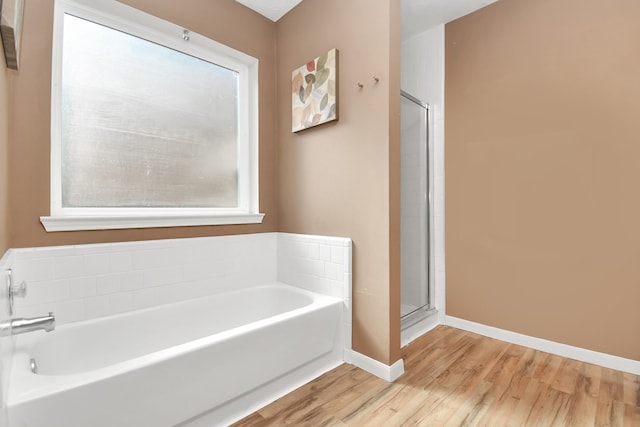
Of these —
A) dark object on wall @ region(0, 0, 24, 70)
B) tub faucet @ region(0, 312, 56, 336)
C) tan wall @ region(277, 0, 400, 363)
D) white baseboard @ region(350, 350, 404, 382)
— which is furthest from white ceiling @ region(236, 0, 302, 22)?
white baseboard @ region(350, 350, 404, 382)

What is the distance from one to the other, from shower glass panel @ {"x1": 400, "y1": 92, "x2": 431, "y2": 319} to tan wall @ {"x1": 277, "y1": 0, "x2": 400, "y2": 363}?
0.82 meters

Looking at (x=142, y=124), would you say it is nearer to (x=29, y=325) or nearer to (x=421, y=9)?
(x=29, y=325)

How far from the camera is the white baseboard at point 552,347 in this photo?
1871 millimetres

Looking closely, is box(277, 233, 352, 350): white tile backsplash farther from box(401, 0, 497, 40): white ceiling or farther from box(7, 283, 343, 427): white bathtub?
box(401, 0, 497, 40): white ceiling

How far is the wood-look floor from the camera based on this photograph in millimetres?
1464

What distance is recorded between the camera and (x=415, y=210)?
2.72 m

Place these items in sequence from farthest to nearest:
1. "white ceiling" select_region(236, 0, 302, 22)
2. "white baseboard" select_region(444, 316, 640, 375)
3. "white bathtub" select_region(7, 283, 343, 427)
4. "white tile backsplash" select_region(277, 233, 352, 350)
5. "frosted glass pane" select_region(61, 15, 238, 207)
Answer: "white ceiling" select_region(236, 0, 302, 22) → "white tile backsplash" select_region(277, 233, 352, 350) → "white baseboard" select_region(444, 316, 640, 375) → "frosted glass pane" select_region(61, 15, 238, 207) → "white bathtub" select_region(7, 283, 343, 427)

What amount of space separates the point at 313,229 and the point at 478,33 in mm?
2117

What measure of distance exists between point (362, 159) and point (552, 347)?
1889 millimetres

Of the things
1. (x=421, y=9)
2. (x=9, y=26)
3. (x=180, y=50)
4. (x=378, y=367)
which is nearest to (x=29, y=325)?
(x=9, y=26)

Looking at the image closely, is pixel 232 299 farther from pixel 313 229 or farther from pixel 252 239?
pixel 313 229

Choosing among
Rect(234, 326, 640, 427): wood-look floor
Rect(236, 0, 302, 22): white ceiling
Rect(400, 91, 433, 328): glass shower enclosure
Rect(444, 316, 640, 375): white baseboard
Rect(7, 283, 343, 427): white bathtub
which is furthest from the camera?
Rect(400, 91, 433, 328): glass shower enclosure

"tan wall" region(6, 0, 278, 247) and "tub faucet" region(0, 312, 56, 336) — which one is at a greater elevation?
"tan wall" region(6, 0, 278, 247)

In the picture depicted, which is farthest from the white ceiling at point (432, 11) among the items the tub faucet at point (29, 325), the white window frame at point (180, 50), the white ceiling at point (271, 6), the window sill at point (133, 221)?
the tub faucet at point (29, 325)
